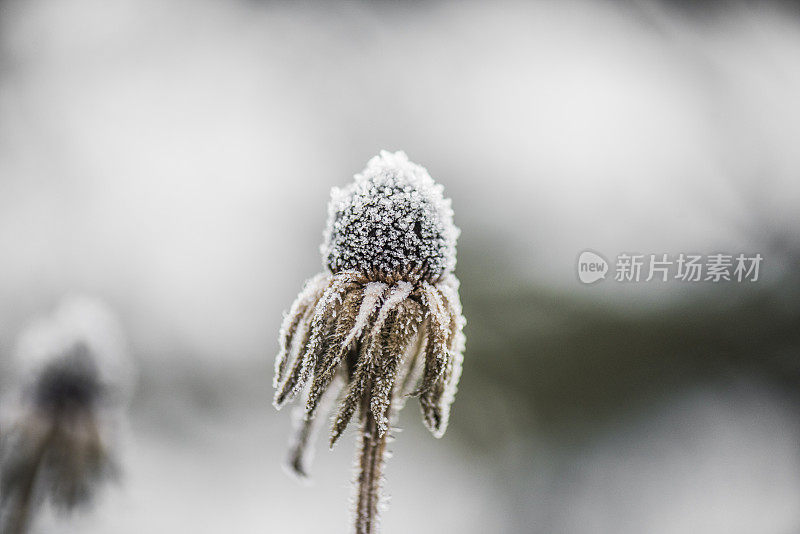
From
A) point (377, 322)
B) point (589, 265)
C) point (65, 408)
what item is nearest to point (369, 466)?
point (377, 322)

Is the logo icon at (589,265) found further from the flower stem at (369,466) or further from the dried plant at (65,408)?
the flower stem at (369,466)

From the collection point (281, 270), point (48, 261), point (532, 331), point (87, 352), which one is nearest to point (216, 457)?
point (281, 270)

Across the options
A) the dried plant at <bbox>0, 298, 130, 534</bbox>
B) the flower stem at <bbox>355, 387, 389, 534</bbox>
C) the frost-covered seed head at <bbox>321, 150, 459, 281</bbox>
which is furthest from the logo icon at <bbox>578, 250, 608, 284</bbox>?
the flower stem at <bbox>355, 387, 389, 534</bbox>

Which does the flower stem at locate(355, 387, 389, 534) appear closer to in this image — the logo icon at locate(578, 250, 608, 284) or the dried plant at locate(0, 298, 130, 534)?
the dried plant at locate(0, 298, 130, 534)

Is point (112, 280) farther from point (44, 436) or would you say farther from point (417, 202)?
point (417, 202)

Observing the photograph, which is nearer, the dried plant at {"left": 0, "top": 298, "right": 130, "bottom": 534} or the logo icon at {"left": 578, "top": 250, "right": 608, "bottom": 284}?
the dried plant at {"left": 0, "top": 298, "right": 130, "bottom": 534}

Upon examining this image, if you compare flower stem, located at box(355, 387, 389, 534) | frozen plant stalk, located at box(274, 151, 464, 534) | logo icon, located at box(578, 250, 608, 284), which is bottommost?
flower stem, located at box(355, 387, 389, 534)

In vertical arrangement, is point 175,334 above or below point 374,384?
above
